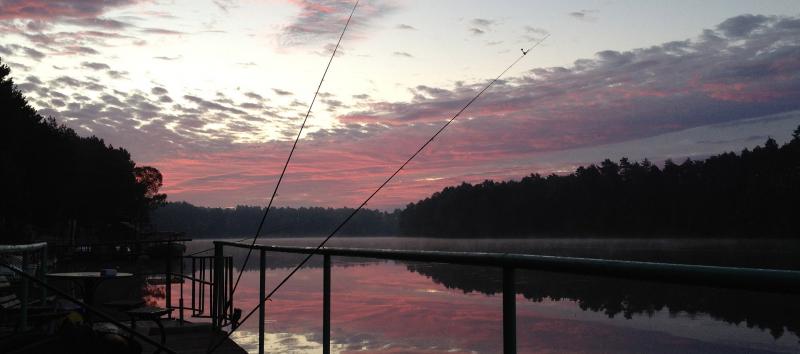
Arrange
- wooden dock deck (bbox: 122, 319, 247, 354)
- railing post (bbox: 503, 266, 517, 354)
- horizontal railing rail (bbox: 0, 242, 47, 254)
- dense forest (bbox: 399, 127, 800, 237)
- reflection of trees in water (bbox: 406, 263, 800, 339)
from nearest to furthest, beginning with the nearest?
1. railing post (bbox: 503, 266, 517, 354)
2. horizontal railing rail (bbox: 0, 242, 47, 254)
3. wooden dock deck (bbox: 122, 319, 247, 354)
4. reflection of trees in water (bbox: 406, 263, 800, 339)
5. dense forest (bbox: 399, 127, 800, 237)

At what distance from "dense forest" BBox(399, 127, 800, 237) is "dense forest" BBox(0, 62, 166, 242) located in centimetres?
9014

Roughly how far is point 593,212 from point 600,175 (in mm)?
7777

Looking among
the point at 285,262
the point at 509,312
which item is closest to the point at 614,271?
the point at 509,312

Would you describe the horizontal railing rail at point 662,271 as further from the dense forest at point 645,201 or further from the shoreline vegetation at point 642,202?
the dense forest at point 645,201

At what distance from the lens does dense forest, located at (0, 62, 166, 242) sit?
121ft

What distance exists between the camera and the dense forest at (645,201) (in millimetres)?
103625

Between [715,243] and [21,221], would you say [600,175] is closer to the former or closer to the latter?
[715,243]

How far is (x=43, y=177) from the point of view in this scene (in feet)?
139

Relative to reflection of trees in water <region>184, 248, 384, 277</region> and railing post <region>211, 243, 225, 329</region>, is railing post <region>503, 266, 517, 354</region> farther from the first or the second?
reflection of trees in water <region>184, 248, 384, 277</region>

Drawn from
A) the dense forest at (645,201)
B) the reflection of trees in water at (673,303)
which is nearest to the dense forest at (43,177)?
the reflection of trees in water at (673,303)

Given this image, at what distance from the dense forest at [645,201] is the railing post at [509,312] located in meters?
110

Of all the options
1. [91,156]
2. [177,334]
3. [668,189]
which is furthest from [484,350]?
[668,189]

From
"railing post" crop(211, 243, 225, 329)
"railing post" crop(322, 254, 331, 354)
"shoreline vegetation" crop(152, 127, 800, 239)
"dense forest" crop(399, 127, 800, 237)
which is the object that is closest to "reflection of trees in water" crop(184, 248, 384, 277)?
"shoreline vegetation" crop(152, 127, 800, 239)

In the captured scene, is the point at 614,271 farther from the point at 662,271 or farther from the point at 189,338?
the point at 189,338
